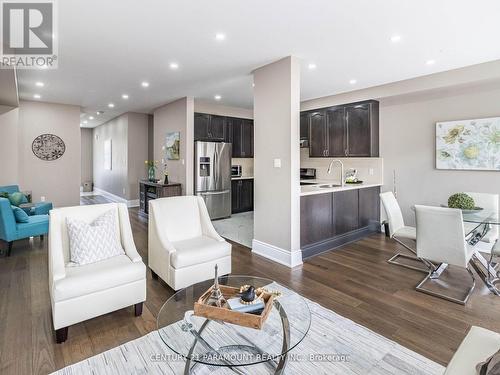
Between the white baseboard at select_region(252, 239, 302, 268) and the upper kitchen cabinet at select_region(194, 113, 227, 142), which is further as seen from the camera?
the upper kitchen cabinet at select_region(194, 113, 227, 142)

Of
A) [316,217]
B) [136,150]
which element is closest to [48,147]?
[136,150]

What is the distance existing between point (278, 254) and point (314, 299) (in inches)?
44.1

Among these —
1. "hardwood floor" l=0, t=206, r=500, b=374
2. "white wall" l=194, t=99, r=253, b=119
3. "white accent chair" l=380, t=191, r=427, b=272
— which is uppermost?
"white wall" l=194, t=99, r=253, b=119

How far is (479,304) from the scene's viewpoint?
2676mm

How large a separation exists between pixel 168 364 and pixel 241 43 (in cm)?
322

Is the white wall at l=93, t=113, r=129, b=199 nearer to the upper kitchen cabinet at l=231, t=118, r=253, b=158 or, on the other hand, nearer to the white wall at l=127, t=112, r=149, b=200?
the white wall at l=127, t=112, r=149, b=200

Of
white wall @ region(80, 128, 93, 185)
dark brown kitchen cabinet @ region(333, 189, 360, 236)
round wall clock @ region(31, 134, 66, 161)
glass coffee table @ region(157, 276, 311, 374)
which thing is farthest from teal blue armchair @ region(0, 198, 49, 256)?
white wall @ region(80, 128, 93, 185)

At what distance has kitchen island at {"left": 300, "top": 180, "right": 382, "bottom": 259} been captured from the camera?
4.00 meters

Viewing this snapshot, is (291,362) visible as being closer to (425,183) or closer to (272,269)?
(272,269)

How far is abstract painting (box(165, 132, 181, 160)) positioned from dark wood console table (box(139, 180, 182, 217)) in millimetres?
707

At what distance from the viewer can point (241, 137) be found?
7.36 m

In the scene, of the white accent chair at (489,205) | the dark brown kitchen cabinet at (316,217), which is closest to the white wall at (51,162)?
the dark brown kitchen cabinet at (316,217)

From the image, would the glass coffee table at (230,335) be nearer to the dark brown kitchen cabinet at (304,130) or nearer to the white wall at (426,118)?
the white wall at (426,118)

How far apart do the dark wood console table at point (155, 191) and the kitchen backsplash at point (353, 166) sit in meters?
3.12
